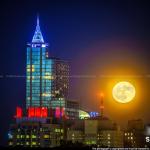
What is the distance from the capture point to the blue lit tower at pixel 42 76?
19050cm

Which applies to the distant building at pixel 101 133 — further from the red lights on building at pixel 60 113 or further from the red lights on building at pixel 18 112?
the red lights on building at pixel 18 112

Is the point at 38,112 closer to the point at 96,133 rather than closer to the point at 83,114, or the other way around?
the point at 96,133

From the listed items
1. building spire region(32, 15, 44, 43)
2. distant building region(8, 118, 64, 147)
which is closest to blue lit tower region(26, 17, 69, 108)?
building spire region(32, 15, 44, 43)

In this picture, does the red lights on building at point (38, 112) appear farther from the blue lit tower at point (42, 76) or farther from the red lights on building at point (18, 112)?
the blue lit tower at point (42, 76)

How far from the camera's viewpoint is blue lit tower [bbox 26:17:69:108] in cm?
19050

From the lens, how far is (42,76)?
191875 mm

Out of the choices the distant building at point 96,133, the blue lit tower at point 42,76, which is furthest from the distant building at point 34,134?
the blue lit tower at point 42,76

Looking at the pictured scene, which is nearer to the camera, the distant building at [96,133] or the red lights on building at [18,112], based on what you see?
the distant building at [96,133]

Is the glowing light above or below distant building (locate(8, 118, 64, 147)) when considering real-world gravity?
above

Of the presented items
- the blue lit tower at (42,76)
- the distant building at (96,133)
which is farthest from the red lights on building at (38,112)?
the blue lit tower at (42,76)

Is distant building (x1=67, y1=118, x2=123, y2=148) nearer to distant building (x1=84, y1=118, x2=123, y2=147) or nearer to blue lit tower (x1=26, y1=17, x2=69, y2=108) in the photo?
distant building (x1=84, y1=118, x2=123, y2=147)

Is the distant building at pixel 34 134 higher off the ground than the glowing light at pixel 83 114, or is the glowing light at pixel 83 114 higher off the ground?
the glowing light at pixel 83 114

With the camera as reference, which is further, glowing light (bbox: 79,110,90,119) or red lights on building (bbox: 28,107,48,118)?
glowing light (bbox: 79,110,90,119)

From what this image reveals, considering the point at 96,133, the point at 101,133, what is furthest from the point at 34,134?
the point at 101,133
